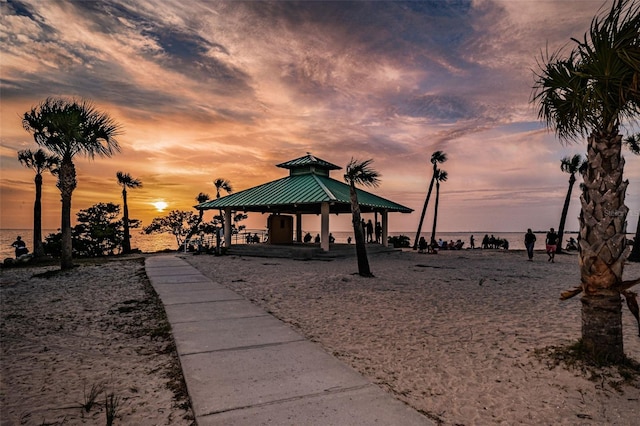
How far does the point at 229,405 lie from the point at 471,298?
8153 millimetres

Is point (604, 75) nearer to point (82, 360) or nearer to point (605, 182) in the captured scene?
point (605, 182)

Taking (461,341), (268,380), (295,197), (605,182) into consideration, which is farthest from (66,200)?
(605,182)

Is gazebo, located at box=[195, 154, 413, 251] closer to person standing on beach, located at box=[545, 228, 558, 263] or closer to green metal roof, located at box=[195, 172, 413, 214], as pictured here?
green metal roof, located at box=[195, 172, 413, 214]

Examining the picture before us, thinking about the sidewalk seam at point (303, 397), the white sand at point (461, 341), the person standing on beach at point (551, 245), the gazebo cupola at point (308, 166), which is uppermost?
the gazebo cupola at point (308, 166)

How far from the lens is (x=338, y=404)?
139 inches

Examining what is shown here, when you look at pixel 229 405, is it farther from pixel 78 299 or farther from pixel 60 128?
pixel 60 128

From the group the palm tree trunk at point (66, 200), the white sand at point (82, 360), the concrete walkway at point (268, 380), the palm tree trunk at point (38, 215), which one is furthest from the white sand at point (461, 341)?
the palm tree trunk at point (38, 215)

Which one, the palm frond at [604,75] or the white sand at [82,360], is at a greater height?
the palm frond at [604,75]

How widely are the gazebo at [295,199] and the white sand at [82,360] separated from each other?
44.0 feet

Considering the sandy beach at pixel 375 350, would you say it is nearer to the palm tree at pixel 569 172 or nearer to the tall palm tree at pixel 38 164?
the tall palm tree at pixel 38 164

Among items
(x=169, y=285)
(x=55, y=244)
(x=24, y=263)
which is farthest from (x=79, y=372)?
(x=55, y=244)

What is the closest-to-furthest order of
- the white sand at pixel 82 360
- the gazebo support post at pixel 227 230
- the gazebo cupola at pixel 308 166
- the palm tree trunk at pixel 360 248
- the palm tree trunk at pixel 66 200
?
the white sand at pixel 82 360, the palm tree trunk at pixel 360 248, the palm tree trunk at pixel 66 200, the gazebo support post at pixel 227 230, the gazebo cupola at pixel 308 166

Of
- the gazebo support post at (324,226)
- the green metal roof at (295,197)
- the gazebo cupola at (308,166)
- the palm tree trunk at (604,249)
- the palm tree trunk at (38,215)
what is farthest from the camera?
the gazebo cupola at (308,166)

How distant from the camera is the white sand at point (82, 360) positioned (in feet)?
11.7
